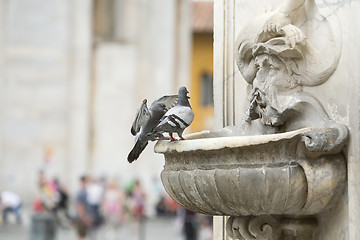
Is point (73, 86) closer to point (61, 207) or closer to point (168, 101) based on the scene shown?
point (61, 207)

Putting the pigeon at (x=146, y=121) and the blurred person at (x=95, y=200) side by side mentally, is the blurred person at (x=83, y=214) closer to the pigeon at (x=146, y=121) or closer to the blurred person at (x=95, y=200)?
the blurred person at (x=95, y=200)

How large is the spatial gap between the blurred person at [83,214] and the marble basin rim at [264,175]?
1229cm

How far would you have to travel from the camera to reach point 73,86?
28.6m

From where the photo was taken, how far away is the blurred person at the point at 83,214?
17.5 meters

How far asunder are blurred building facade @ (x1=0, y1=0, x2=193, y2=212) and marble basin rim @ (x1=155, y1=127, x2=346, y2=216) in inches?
860

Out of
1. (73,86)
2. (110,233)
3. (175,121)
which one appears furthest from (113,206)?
(175,121)

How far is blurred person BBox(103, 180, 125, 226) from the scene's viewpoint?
66.4 ft

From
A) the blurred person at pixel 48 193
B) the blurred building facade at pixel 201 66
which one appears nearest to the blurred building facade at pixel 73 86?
the blurred person at pixel 48 193

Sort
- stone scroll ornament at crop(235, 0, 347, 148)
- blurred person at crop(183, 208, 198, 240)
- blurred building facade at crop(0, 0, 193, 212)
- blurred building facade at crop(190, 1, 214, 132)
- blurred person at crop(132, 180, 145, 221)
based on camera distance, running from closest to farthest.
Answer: stone scroll ornament at crop(235, 0, 347, 148)
blurred person at crop(183, 208, 198, 240)
blurred person at crop(132, 180, 145, 221)
blurred building facade at crop(0, 0, 193, 212)
blurred building facade at crop(190, 1, 214, 132)

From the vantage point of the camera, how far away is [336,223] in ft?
17.1

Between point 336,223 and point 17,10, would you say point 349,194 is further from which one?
point 17,10

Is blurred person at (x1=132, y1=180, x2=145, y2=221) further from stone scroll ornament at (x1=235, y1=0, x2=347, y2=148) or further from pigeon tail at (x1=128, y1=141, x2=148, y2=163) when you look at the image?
stone scroll ornament at (x1=235, y1=0, x2=347, y2=148)

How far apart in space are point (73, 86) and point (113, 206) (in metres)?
8.64

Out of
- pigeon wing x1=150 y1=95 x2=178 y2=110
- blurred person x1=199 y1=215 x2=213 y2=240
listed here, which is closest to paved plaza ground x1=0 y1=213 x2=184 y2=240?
blurred person x1=199 y1=215 x2=213 y2=240
